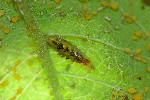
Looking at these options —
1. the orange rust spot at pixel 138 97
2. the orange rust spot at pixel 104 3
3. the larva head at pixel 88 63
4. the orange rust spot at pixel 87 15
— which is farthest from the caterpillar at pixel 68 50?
the orange rust spot at pixel 104 3

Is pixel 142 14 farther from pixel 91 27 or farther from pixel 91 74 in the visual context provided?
pixel 91 74

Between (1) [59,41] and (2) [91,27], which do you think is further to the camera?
(2) [91,27]

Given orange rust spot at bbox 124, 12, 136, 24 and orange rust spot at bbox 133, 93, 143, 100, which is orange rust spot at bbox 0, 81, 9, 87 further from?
orange rust spot at bbox 124, 12, 136, 24

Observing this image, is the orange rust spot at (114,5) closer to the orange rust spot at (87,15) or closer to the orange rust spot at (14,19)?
the orange rust spot at (87,15)

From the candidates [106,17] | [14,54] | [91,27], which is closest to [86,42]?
[91,27]

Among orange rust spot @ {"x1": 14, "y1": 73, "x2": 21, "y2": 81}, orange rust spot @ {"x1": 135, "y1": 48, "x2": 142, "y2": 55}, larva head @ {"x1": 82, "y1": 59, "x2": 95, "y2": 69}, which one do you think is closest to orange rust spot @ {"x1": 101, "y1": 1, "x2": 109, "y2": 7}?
orange rust spot @ {"x1": 135, "y1": 48, "x2": 142, "y2": 55}

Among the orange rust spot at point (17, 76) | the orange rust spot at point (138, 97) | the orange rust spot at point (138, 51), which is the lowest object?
the orange rust spot at point (138, 97)
